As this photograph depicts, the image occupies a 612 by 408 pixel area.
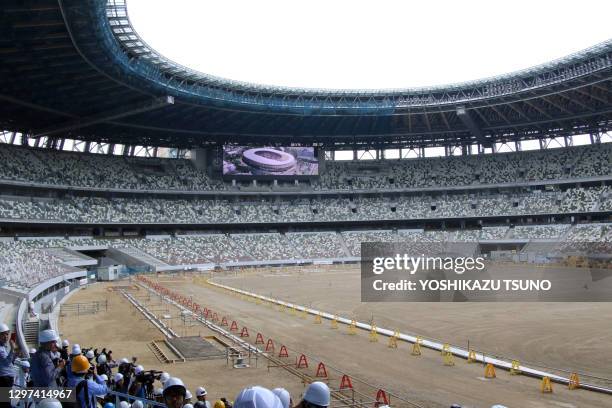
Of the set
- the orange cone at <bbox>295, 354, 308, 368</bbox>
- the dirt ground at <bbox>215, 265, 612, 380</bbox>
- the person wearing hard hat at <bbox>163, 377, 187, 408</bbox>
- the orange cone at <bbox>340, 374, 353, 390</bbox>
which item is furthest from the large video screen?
the person wearing hard hat at <bbox>163, 377, 187, 408</bbox>

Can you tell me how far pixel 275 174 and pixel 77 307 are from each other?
52.8m

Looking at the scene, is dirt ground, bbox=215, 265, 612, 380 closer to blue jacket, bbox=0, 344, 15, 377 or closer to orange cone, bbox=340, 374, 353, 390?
orange cone, bbox=340, 374, 353, 390

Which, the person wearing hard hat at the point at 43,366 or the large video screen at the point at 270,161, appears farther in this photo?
the large video screen at the point at 270,161

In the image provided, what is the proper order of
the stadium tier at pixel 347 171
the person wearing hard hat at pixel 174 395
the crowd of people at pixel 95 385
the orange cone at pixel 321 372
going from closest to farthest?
the crowd of people at pixel 95 385 → the person wearing hard hat at pixel 174 395 → the orange cone at pixel 321 372 → the stadium tier at pixel 347 171

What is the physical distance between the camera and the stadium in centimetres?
2130

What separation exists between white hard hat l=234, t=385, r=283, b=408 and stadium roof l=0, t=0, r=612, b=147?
34.0 metres

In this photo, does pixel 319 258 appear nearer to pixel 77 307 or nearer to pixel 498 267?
pixel 498 267

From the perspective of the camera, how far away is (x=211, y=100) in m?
61.2

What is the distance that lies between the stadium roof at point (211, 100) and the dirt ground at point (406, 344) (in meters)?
18.8

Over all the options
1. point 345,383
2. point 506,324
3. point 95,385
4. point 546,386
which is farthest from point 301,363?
point 95,385

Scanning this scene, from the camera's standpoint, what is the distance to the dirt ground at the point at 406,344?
58.7ft

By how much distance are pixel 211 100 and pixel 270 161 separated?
26.8m

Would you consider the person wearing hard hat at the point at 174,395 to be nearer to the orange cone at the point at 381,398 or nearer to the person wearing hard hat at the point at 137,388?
the person wearing hard hat at the point at 137,388

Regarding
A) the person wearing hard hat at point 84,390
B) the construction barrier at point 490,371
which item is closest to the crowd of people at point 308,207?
the construction barrier at point 490,371
